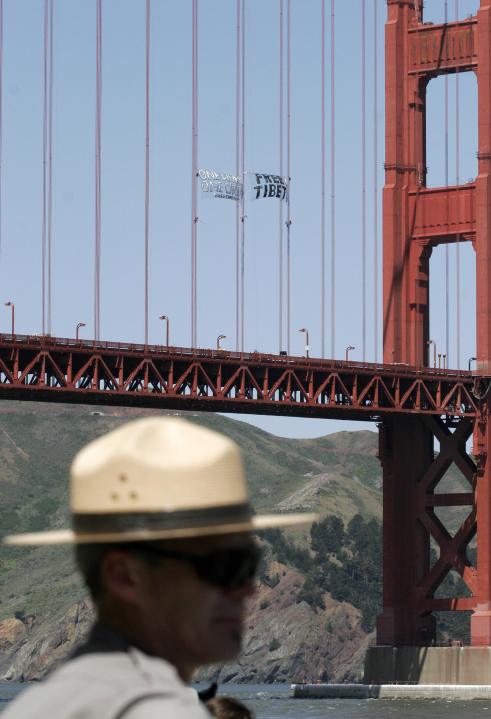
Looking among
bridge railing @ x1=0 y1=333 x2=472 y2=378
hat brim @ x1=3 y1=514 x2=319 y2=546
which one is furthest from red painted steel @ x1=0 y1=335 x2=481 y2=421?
hat brim @ x1=3 y1=514 x2=319 y2=546

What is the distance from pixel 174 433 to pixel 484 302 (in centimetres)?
8095

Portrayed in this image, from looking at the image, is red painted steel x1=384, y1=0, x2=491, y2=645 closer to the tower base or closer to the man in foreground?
the tower base

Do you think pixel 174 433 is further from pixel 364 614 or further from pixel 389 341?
pixel 364 614

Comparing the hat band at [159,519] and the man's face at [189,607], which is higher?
the hat band at [159,519]

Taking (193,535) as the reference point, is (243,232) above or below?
above

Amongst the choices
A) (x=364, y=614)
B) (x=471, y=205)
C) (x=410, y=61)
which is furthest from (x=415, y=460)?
(x=364, y=614)

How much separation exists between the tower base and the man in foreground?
80.2 metres

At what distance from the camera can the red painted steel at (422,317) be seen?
3302 inches

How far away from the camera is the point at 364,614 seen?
196875 millimetres

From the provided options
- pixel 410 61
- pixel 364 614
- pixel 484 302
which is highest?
pixel 410 61

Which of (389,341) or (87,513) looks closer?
(87,513)

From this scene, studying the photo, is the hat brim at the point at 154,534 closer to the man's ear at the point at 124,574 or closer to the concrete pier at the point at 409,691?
the man's ear at the point at 124,574

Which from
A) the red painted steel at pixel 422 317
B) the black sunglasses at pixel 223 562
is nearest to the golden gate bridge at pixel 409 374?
the red painted steel at pixel 422 317

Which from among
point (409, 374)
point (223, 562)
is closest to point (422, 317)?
point (409, 374)
